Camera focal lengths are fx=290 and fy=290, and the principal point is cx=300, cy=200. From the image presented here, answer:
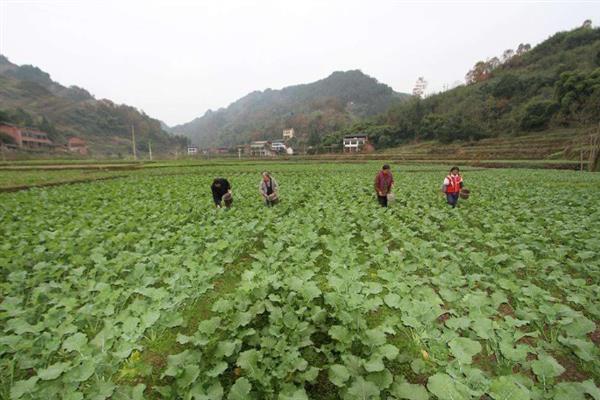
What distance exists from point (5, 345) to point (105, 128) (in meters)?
141

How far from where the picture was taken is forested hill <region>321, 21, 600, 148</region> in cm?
5106

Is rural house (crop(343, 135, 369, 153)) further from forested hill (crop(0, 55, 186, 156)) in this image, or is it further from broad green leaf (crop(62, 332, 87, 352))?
broad green leaf (crop(62, 332, 87, 352))

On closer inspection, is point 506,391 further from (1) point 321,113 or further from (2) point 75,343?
(1) point 321,113

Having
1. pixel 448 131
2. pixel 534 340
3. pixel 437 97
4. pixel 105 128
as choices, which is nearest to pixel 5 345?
pixel 534 340

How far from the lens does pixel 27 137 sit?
67312 mm

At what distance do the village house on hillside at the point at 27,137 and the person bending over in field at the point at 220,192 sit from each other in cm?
7598

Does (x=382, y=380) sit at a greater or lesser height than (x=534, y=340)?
greater

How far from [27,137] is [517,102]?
384 ft

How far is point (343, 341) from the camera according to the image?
9.77 ft

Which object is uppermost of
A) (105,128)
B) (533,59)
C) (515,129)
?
(533,59)

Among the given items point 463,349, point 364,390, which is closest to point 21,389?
point 364,390

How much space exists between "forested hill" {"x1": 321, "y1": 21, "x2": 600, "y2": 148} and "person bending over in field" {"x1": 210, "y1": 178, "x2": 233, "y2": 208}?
181ft

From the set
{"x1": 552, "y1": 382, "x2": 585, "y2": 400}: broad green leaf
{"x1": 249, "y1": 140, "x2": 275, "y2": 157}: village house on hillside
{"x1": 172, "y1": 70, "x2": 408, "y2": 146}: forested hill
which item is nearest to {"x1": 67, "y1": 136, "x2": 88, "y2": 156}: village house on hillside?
{"x1": 249, "y1": 140, "x2": 275, "y2": 157}: village house on hillside

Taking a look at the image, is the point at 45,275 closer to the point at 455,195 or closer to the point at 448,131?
the point at 455,195
